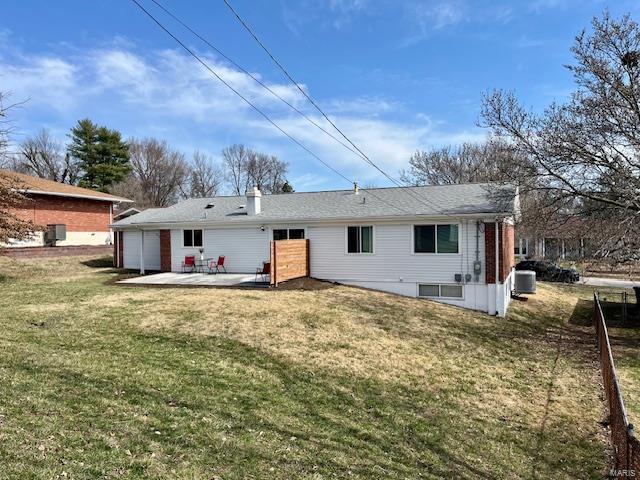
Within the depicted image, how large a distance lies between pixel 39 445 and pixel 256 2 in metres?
7.51

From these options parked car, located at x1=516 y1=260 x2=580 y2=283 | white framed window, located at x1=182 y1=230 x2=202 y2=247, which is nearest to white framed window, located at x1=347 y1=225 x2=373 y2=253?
white framed window, located at x1=182 y1=230 x2=202 y2=247

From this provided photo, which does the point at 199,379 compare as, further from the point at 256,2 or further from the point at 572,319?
the point at 572,319

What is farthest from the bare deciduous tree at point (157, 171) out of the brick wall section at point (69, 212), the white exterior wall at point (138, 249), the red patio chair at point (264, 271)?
the red patio chair at point (264, 271)

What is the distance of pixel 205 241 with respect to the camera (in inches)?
776

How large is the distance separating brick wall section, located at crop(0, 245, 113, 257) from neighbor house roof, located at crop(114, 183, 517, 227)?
4.13 m

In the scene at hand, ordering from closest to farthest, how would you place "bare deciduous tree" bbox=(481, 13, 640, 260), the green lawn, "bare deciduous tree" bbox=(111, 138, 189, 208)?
the green lawn, "bare deciduous tree" bbox=(481, 13, 640, 260), "bare deciduous tree" bbox=(111, 138, 189, 208)

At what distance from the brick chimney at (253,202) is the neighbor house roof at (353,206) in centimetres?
30

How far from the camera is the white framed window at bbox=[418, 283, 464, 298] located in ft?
51.9

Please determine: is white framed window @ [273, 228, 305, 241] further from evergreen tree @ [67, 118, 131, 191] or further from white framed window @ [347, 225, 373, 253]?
evergreen tree @ [67, 118, 131, 191]

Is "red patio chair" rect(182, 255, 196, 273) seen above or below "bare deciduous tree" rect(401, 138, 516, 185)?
below

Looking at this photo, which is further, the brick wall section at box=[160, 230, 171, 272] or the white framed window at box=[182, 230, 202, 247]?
the brick wall section at box=[160, 230, 171, 272]

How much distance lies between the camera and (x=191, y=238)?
66.0 ft

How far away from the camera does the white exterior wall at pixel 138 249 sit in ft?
71.8

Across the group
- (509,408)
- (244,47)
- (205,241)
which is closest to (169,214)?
(205,241)
